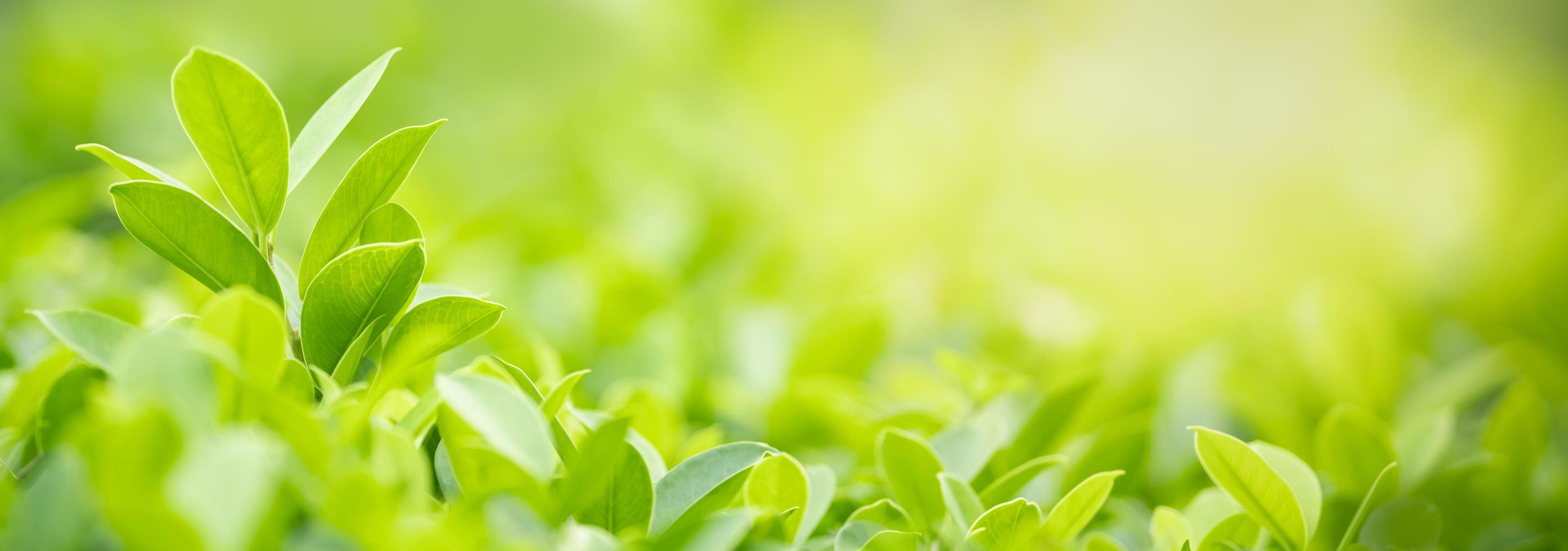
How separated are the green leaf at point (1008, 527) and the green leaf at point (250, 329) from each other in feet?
1.17

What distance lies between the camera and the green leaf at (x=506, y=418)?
0.45 meters

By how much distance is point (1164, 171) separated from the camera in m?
1.96

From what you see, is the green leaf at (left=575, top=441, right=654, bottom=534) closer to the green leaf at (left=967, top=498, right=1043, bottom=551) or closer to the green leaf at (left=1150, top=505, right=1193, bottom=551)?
the green leaf at (left=967, top=498, right=1043, bottom=551)

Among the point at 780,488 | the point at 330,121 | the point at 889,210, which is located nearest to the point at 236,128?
the point at 330,121

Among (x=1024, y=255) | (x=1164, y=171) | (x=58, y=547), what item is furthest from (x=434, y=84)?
(x=58, y=547)

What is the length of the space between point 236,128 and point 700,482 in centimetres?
30

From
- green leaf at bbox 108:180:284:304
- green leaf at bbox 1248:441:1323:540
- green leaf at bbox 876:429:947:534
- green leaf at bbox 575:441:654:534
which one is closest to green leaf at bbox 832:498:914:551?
green leaf at bbox 876:429:947:534

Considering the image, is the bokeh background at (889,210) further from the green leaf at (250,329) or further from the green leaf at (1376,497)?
the green leaf at (250,329)

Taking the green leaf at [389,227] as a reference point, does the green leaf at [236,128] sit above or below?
above

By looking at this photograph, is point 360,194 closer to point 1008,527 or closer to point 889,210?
point 1008,527

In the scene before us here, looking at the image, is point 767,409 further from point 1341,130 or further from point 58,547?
point 1341,130

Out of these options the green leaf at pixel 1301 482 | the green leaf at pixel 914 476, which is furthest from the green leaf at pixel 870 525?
the green leaf at pixel 1301 482

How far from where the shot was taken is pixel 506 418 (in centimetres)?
46

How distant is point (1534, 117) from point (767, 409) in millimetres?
1880
